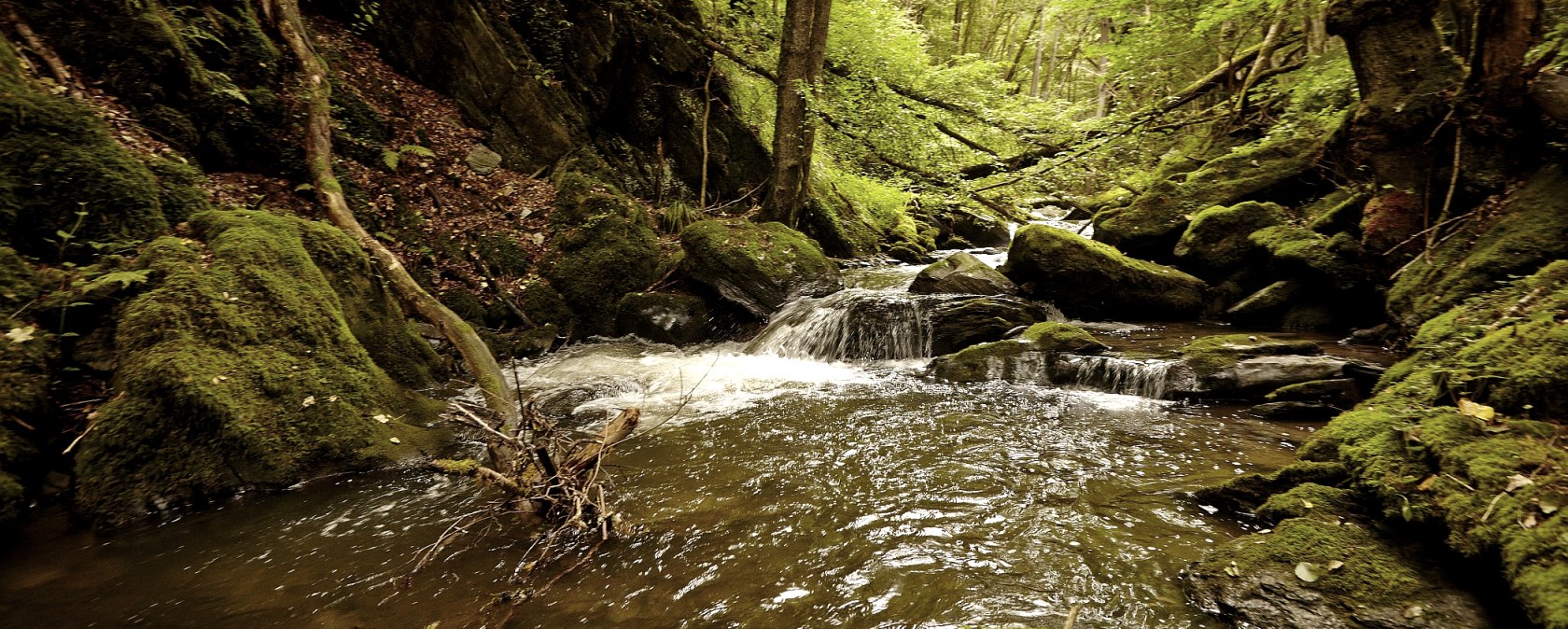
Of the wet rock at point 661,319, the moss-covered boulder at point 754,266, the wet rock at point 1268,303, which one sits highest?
the moss-covered boulder at point 754,266

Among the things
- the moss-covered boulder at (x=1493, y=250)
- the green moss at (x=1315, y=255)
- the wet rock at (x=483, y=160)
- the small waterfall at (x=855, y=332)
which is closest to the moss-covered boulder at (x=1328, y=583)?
the moss-covered boulder at (x=1493, y=250)

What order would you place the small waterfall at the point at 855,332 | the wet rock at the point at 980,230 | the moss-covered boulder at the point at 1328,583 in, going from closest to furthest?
the moss-covered boulder at the point at 1328,583 → the small waterfall at the point at 855,332 → the wet rock at the point at 980,230

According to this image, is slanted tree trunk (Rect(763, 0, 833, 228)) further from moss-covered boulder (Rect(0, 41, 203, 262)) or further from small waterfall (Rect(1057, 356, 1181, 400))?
moss-covered boulder (Rect(0, 41, 203, 262))

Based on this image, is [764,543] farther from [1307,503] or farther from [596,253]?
[596,253]

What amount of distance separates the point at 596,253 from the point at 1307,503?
869cm

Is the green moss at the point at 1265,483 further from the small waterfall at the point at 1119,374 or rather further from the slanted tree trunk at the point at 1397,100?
the slanted tree trunk at the point at 1397,100

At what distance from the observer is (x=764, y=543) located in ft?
11.9

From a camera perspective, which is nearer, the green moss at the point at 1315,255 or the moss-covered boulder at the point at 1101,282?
the green moss at the point at 1315,255

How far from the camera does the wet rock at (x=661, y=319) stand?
9.12 metres

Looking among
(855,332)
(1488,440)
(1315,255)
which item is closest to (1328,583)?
(1488,440)

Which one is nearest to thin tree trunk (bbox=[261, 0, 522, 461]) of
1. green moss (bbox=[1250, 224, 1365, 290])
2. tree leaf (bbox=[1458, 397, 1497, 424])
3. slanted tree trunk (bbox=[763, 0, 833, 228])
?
tree leaf (bbox=[1458, 397, 1497, 424])

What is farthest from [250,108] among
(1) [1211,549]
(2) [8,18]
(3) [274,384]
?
(1) [1211,549]

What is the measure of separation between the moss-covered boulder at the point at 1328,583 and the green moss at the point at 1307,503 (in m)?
0.16

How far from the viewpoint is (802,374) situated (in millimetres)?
7824
